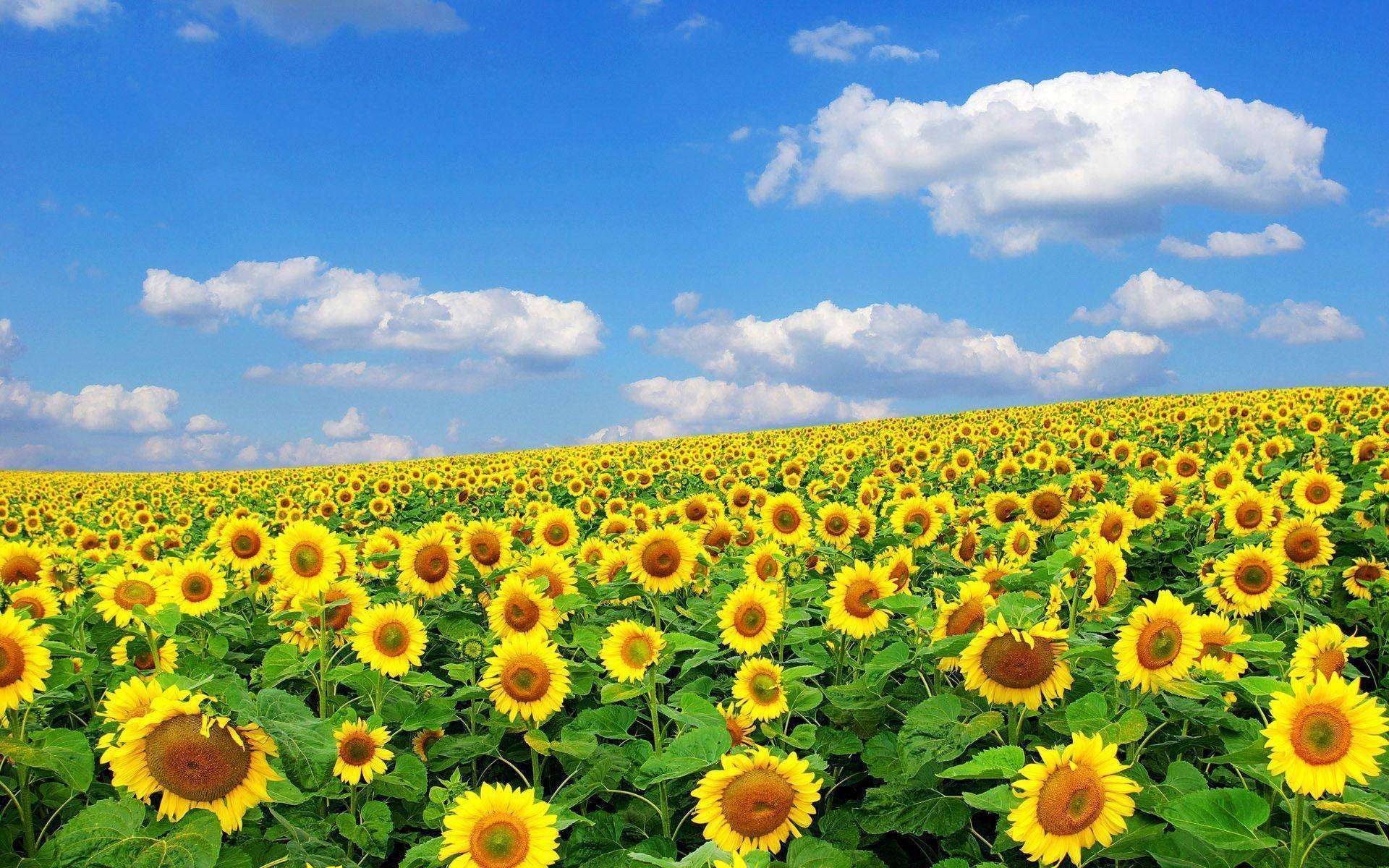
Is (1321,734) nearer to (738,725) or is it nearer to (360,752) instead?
(738,725)

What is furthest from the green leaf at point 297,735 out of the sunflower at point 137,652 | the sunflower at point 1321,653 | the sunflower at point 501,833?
the sunflower at point 1321,653

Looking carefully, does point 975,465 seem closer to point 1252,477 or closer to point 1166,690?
point 1252,477

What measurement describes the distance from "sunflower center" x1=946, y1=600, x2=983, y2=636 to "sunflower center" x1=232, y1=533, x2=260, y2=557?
17.5ft

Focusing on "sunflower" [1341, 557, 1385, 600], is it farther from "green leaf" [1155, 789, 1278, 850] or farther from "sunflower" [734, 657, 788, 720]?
"sunflower" [734, 657, 788, 720]

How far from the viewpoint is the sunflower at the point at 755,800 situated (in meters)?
3.17

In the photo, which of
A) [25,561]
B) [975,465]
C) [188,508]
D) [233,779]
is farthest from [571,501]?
[233,779]

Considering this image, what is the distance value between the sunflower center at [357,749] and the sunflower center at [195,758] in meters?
0.92

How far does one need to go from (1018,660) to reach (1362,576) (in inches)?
230

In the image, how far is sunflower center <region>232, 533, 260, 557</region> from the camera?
6.77 metres

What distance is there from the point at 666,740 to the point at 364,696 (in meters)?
1.65

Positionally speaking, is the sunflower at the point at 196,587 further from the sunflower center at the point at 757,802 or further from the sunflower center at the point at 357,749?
the sunflower center at the point at 757,802

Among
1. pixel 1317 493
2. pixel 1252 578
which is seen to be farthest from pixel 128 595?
pixel 1317 493

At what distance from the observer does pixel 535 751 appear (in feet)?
14.4

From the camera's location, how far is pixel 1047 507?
8570mm
